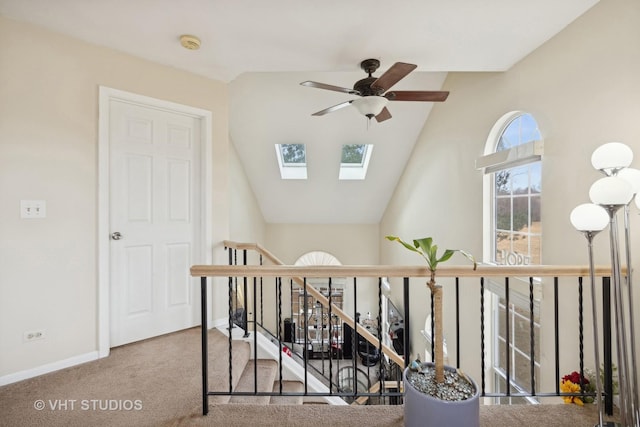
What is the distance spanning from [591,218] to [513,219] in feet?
5.17

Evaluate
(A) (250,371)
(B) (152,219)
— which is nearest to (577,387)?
(A) (250,371)

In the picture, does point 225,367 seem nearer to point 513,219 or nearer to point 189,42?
point 189,42

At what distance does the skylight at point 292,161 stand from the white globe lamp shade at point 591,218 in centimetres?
423

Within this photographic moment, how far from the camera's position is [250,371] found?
2680 millimetres

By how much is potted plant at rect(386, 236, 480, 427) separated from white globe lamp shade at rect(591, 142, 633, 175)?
0.82 meters

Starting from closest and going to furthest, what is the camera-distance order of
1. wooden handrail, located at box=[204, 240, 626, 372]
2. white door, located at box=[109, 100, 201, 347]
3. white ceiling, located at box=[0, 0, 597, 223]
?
wooden handrail, located at box=[204, 240, 626, 372] < white ceiling, located at box=[0, 0, 597, 223] < white door, located at box=[109, 100, 201, 347]

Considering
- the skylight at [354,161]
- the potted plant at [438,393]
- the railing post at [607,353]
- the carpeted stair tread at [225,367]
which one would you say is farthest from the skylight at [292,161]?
the railing post at [607,353]

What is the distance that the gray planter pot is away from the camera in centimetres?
133

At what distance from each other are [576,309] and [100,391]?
3.24 metres

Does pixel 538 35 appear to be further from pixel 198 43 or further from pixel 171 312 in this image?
pixel 171 312

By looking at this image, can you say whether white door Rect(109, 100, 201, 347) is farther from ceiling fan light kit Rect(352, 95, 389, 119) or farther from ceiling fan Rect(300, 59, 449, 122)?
ceiling fan light kit Rect(352, 95, 389, 119)

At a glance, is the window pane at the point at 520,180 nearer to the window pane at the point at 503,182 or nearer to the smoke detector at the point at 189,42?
the window pane at the point at 503,182

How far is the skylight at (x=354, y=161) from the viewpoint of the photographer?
5520mm

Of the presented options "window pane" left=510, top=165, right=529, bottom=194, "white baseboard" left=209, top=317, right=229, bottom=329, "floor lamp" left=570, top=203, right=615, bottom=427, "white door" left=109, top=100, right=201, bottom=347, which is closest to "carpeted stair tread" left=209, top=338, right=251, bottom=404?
"white baseboard" left=209, top=317, right=229, bottom=329
